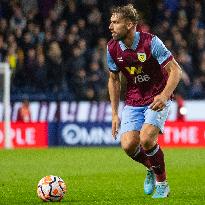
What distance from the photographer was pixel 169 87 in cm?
880

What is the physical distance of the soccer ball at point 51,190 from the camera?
8891mm

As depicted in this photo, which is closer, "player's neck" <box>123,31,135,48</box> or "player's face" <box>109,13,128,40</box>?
"player's face" <box>109,13,128,40</box>

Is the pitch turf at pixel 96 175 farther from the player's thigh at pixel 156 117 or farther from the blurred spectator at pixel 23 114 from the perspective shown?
the blurred spectator at pixel 23 114

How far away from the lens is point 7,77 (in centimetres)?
2077

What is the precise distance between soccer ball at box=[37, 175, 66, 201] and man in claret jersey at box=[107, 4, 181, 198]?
85 centimetres

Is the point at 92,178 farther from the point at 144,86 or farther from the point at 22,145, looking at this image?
the point at 22,145

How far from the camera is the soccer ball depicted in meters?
8.89

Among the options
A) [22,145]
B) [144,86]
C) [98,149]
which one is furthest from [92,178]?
[22,145]

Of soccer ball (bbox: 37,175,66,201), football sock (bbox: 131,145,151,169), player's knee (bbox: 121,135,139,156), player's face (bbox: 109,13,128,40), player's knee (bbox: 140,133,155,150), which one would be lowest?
soccer ball (bbox: 37,175,66,201)

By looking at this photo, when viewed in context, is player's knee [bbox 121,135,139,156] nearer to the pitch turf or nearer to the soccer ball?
the pitch turf

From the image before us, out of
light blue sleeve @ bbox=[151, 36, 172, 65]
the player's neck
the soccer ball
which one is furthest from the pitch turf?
the player's neck

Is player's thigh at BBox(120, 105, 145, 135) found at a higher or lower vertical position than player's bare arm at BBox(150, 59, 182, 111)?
lower

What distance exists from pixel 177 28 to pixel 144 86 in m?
13.4

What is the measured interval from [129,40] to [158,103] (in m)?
0.99
